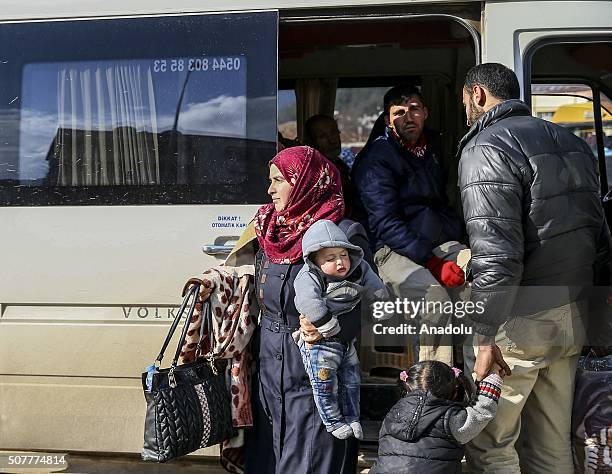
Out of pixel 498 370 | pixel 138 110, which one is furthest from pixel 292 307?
pixel 138 110

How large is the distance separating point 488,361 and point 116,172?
6.25 feet

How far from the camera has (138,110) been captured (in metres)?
3.74

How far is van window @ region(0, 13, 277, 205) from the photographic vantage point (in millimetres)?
3664

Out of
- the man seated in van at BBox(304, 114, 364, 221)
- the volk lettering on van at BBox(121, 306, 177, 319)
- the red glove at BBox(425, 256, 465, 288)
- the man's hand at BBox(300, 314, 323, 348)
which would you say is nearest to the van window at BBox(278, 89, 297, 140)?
the man seated in van at BBox(304, 114, 364, 221)

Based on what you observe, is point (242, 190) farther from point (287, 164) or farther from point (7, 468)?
point (7, 468)

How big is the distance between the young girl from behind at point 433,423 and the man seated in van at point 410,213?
599mm

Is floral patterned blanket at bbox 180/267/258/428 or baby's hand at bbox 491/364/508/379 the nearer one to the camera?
baby's hand at bbox 491/364/508/379

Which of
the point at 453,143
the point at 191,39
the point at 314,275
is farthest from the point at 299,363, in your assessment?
the point at 453,143

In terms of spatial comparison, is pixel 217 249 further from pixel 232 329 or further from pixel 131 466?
pixel 131 466

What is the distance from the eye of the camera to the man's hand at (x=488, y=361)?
118 inches

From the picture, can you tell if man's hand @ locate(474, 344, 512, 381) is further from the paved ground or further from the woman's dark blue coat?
the paved ground

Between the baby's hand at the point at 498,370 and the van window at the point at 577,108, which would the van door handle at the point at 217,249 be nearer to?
the baby's hand at the point at 498,370
